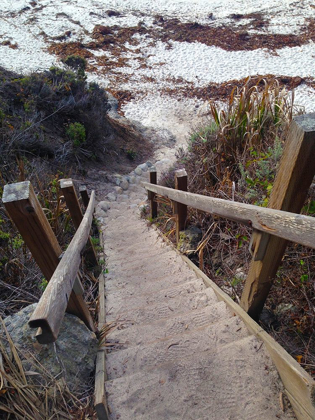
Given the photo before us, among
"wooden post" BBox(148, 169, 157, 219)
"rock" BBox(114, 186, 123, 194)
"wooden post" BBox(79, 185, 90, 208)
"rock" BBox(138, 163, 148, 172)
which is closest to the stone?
"rock" BBox(138, 163, 148, 172)

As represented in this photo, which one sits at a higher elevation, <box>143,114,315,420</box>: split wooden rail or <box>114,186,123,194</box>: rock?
<box>143,114,315,420</box>: split wooden rail

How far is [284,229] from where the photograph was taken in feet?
4.97

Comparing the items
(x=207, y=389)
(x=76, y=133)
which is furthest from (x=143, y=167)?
(x=207, y=389)

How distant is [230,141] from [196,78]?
39.3 ft

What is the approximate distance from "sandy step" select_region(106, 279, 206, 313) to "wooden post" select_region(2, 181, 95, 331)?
1.05 m

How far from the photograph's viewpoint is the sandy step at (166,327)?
2.28 m

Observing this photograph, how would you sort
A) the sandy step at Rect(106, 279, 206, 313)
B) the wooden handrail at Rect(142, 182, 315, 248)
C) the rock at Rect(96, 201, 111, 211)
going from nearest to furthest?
the wooden handrail at Rect(142, 182, 315, 248) < the sandy step at Rect(106, 279, 206, 313) < the rock at Rect(96, 201, 111, 211)

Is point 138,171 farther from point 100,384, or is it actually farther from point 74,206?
point 100,384

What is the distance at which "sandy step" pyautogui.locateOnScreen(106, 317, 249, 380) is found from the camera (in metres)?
2.01

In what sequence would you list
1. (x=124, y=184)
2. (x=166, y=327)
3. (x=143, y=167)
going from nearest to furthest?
(x=166, y=327) → (x=124, y=184) → (x=143, y=167)

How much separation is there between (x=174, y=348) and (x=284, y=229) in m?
1.19

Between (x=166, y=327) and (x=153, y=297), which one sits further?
(x=153, y=297)

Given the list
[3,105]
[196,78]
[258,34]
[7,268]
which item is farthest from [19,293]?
[258,34]

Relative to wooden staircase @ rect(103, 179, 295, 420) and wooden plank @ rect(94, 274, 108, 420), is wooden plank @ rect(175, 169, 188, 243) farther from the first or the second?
wooden plank @ rect(94, 274, 108, 420)
